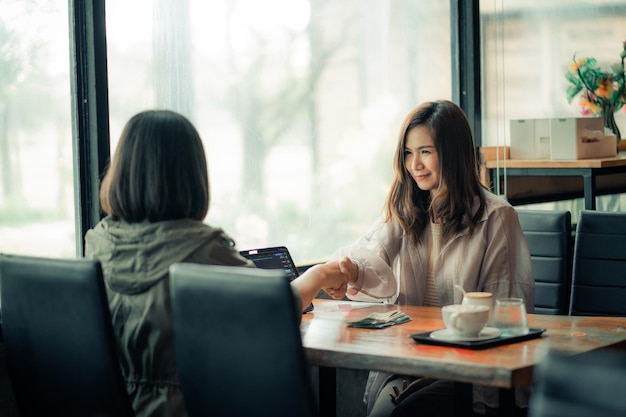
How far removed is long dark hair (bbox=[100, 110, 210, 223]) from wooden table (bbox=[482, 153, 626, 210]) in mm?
2424

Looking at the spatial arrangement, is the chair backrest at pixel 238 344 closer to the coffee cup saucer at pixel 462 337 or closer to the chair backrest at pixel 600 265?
the coffee cup saucer at pixel 462 337

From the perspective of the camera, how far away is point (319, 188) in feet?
12.3

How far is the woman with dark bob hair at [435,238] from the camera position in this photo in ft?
8.95

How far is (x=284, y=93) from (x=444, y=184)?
3.29 ft

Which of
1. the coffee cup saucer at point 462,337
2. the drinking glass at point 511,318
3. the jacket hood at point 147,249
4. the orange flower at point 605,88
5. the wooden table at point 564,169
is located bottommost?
the coffee cup saucer at point 462,337

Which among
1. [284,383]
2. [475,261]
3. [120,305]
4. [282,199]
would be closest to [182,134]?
[120,305]

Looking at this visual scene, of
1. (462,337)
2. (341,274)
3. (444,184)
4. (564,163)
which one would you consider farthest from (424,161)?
(564,163)

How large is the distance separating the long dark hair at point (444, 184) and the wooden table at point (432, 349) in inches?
13.6

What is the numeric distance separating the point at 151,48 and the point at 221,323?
1.59 meters

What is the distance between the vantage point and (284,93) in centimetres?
360

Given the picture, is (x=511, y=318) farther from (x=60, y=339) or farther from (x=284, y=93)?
(x=284, y=93)

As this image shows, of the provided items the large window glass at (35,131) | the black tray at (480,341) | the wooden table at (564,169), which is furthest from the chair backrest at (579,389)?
the wooden table at (564,169)

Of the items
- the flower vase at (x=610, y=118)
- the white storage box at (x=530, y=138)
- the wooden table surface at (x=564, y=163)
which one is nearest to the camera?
the wooden table surface at (x=564, y=163)

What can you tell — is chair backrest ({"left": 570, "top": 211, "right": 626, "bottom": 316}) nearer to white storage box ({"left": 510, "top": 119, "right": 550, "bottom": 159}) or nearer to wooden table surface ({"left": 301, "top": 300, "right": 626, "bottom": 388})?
wooden table surface ({"left": 301, "top": 300, "right": 626, "bottom": 388})
